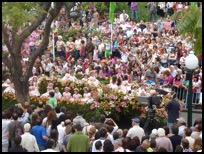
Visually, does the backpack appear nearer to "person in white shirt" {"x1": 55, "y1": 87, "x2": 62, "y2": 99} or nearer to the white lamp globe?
the white lamp globe

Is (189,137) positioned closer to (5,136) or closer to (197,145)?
(197,145)

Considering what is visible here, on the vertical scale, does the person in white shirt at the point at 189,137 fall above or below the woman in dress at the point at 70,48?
below

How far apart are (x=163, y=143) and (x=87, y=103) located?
7.10 meters

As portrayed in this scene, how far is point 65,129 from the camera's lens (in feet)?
56.5

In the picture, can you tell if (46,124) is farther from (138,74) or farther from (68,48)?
(68,48)

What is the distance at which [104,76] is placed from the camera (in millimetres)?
27938

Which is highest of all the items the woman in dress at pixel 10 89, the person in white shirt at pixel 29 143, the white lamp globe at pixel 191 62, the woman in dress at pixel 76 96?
the white lamp globe at pixel 191 62

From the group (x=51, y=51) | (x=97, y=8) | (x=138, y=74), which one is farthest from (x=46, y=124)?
(x=97, y=8)

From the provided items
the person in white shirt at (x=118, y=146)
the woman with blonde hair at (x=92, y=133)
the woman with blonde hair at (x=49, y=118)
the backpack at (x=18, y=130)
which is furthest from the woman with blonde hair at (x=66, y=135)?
the person in white shirt at (x=118, y=146)

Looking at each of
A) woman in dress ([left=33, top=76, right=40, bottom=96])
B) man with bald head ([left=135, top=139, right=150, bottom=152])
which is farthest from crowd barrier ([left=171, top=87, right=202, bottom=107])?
man with bald head ([left=135, top=139, right=150, bottom=152])

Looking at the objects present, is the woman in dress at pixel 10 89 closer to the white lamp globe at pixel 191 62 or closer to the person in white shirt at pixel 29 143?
the white lamp globe at pixel 191 62

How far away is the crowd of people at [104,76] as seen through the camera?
16.3 meters

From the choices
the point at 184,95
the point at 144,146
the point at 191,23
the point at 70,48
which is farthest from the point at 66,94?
the point at 70,48

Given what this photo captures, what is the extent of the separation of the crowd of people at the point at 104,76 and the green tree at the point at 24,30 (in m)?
1.02
